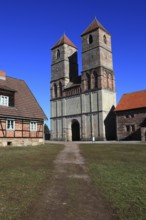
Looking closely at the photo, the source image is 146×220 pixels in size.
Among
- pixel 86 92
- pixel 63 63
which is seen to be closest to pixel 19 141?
pixel 86 92

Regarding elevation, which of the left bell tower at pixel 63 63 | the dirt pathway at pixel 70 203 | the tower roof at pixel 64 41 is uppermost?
the tower roof at pixel 64 41

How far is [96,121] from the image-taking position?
56.5m

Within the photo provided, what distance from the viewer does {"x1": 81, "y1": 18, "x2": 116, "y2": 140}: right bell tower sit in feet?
183

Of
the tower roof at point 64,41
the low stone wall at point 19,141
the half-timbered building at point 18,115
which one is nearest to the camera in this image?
the low stone wall at point 19,141

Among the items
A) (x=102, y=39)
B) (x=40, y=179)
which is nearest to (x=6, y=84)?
(x=40, y=179)

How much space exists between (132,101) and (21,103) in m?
28.9

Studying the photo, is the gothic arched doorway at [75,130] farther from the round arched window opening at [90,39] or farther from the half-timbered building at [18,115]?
the half-timbered building at [18,115]

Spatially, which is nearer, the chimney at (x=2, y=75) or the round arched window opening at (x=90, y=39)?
the chimney at (x=2, y=75)

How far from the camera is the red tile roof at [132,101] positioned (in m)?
50.1

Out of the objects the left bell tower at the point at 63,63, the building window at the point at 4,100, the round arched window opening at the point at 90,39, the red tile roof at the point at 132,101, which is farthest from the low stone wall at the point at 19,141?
the round arched window opening at the point at 90,39

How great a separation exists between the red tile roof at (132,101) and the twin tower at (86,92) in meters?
4.25

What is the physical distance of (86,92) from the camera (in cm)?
5916

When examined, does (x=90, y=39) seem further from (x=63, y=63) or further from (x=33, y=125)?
(x=33, y=125)

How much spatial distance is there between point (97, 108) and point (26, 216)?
1997 inches
